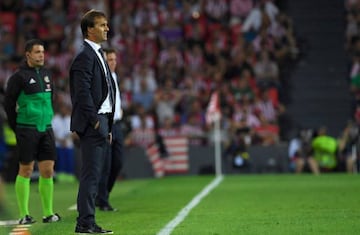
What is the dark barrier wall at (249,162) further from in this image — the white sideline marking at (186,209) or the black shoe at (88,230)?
the black shoe at (88,230)

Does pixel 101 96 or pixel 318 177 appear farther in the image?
pixel 318 177

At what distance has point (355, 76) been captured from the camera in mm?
29531

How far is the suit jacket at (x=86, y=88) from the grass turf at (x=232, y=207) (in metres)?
1.41

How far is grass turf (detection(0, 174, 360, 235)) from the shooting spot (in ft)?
37.6

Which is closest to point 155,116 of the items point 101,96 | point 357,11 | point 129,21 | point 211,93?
point 211,93

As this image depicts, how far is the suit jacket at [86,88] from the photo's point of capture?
10.7 m

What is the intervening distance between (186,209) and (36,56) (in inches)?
126

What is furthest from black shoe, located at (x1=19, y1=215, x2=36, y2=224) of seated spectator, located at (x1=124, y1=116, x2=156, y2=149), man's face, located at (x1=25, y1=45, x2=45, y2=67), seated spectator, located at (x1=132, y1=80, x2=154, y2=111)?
seated spectator, located at (x1=132, y1=80, x2=154, y2=111)

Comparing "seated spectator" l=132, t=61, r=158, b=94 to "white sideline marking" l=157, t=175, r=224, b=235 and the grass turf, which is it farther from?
"white sideline marking" l=157, t=175, r=224, b=235

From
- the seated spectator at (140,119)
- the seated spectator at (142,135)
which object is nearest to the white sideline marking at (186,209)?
the seated spectator at (142,135)

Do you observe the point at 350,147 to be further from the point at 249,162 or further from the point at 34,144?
the point at 34,144

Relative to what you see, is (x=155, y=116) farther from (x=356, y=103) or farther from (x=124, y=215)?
(x=124, y=215)

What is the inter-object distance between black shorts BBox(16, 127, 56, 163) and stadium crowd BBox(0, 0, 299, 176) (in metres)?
12.7

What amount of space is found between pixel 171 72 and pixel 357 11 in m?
6.26
